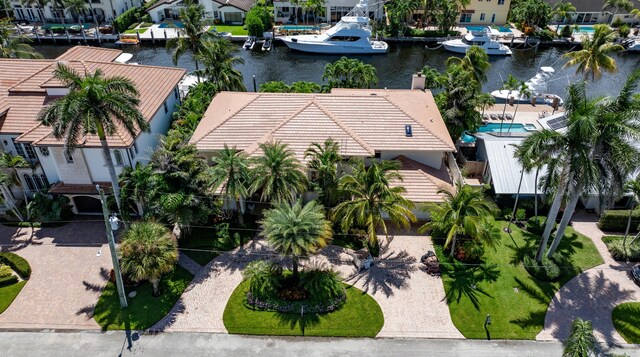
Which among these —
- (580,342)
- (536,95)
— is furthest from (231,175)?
(536,95)

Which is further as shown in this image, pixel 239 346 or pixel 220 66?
pixel 220 66

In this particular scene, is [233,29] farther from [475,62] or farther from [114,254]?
[114,254]

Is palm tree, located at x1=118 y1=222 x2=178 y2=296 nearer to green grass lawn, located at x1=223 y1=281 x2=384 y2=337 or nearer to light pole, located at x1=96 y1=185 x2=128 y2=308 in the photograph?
light pole, located at x1=96 y1=185 x2=128 y2=308

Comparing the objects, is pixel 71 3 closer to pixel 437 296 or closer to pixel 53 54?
pixel 53 54

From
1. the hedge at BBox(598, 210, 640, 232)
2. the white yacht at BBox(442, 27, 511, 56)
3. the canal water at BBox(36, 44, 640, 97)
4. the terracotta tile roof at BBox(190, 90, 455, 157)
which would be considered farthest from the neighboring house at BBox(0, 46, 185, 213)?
the white yacht at BBox(442, 27, 511, 56)

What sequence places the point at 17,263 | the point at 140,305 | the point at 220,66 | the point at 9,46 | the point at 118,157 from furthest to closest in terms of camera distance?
the point at 9,46
the point at 220,66
the point at 118,157
the point at 17,263
the point at 140,305

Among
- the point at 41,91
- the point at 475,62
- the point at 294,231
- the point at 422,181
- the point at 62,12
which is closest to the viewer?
the point at 294,231

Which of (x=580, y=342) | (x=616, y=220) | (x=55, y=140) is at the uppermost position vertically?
(x=55, y=140)
